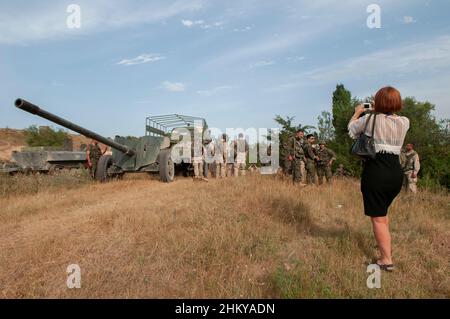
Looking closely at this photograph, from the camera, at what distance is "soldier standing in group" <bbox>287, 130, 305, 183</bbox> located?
936 centimetres

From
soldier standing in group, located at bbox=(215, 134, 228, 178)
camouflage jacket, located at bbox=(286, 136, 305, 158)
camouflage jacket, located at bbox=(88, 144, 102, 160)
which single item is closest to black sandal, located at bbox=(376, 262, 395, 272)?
camouflage jacket, located at bbox=(286, 136, 305, 158)

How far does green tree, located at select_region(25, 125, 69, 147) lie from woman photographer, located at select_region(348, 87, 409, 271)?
31.4 meters

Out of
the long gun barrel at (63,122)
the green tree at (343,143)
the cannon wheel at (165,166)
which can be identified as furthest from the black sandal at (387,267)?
the green tree at (343,143)

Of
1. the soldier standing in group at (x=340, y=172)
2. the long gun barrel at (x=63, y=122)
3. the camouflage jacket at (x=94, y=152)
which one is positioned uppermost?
the long gun barrel at (x=63, y=122)

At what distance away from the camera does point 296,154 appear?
9570 mm

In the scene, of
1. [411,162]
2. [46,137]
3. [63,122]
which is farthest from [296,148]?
[46,137]

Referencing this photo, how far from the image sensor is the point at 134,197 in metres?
7.57

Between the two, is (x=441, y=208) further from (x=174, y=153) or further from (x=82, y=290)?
(x=174, y=153)

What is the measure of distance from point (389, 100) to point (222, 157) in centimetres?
880

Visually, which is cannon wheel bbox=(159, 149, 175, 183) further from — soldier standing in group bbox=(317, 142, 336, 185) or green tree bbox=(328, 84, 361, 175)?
green tree bbox=(328, 84, 361, 175)

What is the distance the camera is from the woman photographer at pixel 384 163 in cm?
329

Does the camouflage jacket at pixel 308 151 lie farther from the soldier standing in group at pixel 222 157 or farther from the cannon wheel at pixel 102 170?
the cannon wheel at pixel 102 170

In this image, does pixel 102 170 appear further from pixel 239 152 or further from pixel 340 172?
pixel 340 172
